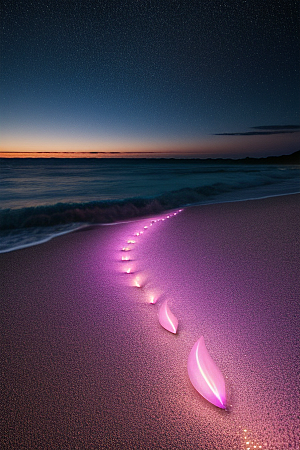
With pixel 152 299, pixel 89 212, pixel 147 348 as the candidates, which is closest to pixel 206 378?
pixel 147 348

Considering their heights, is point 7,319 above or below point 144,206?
above

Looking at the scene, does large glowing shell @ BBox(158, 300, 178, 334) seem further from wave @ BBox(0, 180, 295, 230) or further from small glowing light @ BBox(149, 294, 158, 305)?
wave @ BBox(0, 180, 295, 230)

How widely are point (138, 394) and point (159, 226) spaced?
3.30m

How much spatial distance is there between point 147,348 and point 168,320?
0.73ft

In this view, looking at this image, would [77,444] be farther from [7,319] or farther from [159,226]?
[159,226]

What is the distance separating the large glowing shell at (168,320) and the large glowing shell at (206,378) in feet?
1.26

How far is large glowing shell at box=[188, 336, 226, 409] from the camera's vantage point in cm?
117

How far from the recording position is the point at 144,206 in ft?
26.7

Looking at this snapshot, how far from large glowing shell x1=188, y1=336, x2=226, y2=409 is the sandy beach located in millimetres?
36

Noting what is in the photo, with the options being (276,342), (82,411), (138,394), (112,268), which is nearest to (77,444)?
(82,411)

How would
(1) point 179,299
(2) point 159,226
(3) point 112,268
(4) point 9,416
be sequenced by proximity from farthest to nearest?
(2) point 159,226 < (3) point 112,268 < (1) point 179,299 < (4) point 9,416

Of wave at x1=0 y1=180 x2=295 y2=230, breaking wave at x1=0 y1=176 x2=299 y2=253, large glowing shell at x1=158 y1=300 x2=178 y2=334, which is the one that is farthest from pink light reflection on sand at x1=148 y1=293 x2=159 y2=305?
wave at x1=0 y1=180 x2=295 y2=230

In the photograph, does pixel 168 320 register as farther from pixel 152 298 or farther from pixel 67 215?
pixel 67 215

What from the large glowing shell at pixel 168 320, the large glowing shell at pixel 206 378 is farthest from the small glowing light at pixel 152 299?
the large glowing shell at pixel 206 378
